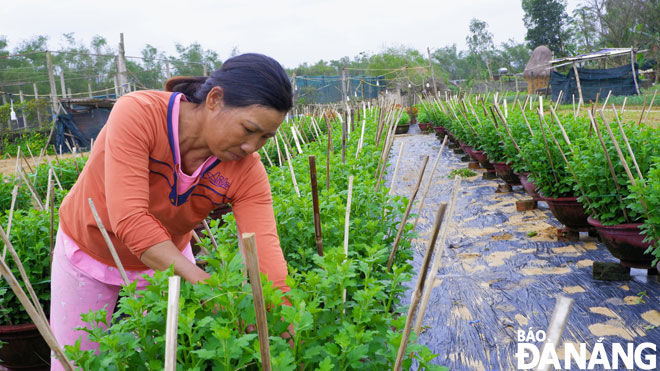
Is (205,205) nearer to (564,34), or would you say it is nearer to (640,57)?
(640,57)

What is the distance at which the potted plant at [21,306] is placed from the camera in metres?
2.99

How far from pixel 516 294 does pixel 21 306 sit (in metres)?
3.33

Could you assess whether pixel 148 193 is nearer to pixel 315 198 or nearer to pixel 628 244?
pixel 315 198

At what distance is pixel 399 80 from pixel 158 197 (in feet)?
110

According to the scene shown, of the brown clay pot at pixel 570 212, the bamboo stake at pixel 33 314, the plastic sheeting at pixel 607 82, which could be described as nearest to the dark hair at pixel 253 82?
the bamboo stake at pixel 33 314

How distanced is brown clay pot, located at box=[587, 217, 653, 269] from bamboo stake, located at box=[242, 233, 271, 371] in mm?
3659

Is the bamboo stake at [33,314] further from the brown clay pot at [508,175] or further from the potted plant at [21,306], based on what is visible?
the brown clay pot at [508,175]

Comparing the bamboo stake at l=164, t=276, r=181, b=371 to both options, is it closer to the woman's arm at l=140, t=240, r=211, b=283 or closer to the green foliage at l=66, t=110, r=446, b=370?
the green foliage at l=66, t=110, r=446, b=370

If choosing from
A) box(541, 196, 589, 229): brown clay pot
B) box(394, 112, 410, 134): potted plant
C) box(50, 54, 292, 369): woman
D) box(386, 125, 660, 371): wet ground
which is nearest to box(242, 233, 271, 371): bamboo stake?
box(50, 54, 292, 369): woman

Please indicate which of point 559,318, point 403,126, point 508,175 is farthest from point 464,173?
point 403,126

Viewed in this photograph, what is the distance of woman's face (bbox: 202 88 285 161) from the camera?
5.80 ft

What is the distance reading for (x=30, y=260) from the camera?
3.25 meters

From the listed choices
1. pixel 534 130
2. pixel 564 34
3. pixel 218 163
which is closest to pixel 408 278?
pixel 218 163

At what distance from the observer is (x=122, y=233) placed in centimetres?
168
